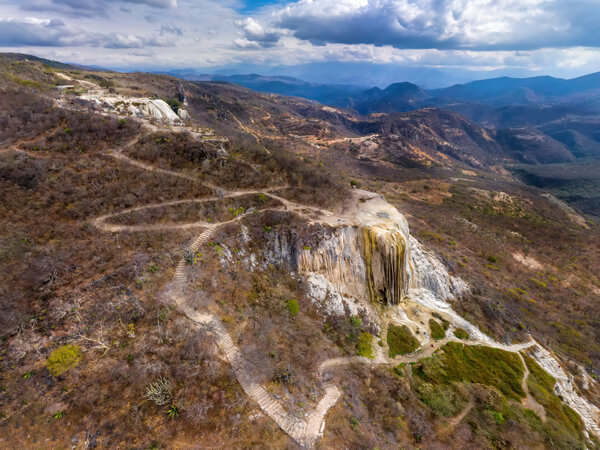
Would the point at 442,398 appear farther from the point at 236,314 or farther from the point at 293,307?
the point at 236,314

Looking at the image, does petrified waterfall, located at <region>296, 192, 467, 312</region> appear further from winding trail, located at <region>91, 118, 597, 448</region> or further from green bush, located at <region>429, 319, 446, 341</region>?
green bush, located at <region>429, 319, 446, 341</region>

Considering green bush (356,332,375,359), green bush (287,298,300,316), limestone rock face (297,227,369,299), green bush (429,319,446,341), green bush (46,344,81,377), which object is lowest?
green bush (429,319,446,341)

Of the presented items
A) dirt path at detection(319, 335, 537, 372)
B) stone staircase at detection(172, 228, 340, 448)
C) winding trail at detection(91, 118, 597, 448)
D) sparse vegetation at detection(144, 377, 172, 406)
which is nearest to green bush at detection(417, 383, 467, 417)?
winding trail at detection(91, 118, 597, 448)

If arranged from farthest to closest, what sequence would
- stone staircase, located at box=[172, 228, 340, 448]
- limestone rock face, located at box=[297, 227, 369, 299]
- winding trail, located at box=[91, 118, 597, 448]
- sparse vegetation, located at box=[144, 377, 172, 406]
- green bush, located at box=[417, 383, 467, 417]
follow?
limestone rock face, located at box=[297, 227, 369, 299] → green bush, located at box=[417, 383, 467, 417] → winding trail, located at box=[91, 118, 597, 448] → stone staircase, located at box=[172, 228, 340, 448] → sparse vegetation, located at box=[144, 377, 172, 406]

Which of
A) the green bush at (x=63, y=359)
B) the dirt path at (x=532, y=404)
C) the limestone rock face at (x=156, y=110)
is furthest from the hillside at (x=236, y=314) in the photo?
the limestone rock face at (x=156, y=110)

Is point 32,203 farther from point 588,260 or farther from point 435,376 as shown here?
point 588,260

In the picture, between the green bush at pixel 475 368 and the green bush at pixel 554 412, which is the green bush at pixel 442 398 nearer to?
the green bush at pixel 475 368

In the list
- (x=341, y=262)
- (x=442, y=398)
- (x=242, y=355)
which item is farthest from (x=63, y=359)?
(x=442, y=398)
